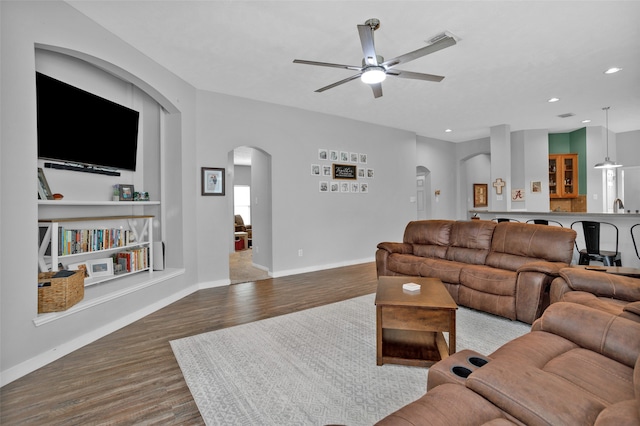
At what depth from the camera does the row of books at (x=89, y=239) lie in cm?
302

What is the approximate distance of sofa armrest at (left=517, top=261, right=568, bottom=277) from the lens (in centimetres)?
287

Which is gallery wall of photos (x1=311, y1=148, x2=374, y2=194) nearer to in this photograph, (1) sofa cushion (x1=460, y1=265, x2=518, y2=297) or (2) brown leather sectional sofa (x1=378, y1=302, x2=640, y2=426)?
(1) sofa cushion (x1=460, y1=265, x2=518, y2=297)

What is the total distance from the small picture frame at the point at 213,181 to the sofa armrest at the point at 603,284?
14.2ft

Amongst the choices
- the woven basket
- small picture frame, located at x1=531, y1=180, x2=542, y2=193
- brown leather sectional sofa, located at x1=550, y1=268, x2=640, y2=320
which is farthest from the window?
brown leather sectional sofa, located at x1=550, y1=268, x2=640, y2=320

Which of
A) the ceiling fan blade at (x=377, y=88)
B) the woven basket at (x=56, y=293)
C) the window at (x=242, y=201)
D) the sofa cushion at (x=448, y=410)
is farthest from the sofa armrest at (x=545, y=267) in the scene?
the window at (x=242, y=201)

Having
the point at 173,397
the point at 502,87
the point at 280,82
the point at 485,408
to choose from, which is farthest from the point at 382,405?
the point at 502,87

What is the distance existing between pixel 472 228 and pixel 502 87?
243cm

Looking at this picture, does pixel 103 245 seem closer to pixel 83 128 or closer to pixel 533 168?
pixel 83 128

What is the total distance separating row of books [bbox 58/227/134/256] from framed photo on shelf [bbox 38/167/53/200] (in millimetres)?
341

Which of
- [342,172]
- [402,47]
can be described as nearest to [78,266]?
[402,47]

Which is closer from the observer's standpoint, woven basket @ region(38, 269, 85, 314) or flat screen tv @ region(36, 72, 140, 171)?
woven basket @ region(38, 269, 85, 314)

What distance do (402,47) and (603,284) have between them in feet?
9.44

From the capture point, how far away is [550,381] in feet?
3.91

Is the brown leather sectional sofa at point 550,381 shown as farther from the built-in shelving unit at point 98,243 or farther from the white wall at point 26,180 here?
the built-in shelving unit at point 98,243
